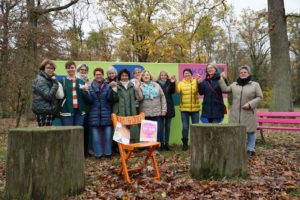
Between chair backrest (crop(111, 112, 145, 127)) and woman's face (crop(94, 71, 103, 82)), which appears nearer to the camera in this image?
chair backrest (crop(111, 112, 145, 127))

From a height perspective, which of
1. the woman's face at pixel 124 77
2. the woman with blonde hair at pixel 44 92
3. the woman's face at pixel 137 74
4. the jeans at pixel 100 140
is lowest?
the jeans at pixel 100 140

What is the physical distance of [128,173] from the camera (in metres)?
6.03

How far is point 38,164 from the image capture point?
4438 mm

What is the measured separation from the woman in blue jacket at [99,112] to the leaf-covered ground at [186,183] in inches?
12.9

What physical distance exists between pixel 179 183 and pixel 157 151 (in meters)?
3.14

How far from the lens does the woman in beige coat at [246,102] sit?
793 centimetres

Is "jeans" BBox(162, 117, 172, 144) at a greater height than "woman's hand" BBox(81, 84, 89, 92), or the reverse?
"woman's hand" BBox(81, 84, 89, 92)

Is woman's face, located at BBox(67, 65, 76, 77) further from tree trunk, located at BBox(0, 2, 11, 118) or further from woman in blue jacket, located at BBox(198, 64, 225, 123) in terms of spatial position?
tree trunk, located at BBox(0, 2, 11, 118)

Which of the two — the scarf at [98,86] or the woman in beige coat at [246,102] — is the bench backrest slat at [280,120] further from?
the scarf at [98,86]

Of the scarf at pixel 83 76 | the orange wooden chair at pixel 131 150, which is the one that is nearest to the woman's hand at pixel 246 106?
the orange wooden chair at pixel 131 150

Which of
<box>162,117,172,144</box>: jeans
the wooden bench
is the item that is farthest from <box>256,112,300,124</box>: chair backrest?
<box>162,117,172,144</box>: jeans

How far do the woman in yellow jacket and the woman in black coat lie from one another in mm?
195

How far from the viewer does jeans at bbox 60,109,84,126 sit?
752 cm

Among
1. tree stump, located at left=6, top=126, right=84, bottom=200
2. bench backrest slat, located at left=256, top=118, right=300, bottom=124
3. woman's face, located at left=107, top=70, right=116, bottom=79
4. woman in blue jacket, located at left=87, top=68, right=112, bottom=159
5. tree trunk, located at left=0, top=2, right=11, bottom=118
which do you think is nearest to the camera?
tree stump, located at left=6, top=126, right=84, bottom=200
